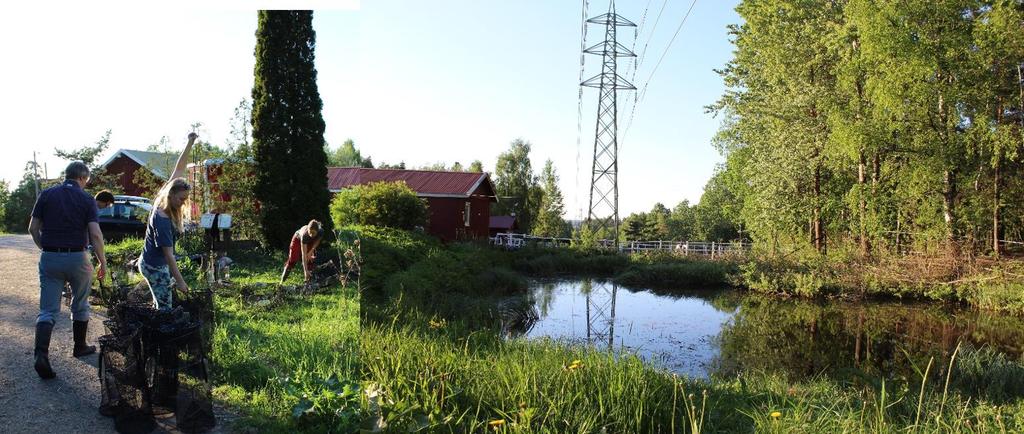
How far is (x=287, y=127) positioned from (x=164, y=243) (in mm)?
3494

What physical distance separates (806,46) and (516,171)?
30.5 m

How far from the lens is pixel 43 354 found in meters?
4.25

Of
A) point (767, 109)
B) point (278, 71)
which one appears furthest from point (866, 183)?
point (278, 71)

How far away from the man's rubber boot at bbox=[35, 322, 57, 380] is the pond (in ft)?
17.9

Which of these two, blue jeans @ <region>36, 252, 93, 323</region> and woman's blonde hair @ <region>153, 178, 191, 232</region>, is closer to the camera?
woman's blonde hair @ <region>153, 178, 191, 232</region>

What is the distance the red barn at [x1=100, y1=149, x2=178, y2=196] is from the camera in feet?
33.8

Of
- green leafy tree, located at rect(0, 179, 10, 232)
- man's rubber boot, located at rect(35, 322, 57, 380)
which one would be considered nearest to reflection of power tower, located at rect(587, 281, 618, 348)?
man's rubber boot, located at rect(35, 322, 57, 380)

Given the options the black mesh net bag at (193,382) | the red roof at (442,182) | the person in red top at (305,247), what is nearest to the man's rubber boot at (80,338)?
the black mesh net bag at (193,382)

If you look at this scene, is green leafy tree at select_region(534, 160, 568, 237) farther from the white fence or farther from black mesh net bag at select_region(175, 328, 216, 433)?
black mesh net bag at select_region(175, 328, 216, 433)

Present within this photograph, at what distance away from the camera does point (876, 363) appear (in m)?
10.2

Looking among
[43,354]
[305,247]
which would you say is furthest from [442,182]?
[43,354]

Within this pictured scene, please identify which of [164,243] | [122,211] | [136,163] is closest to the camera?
[164,243]

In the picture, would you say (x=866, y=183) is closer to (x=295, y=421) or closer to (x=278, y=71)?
(x=278, y=71)

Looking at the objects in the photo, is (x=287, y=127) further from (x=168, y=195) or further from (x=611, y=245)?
(x=611, y=245)
